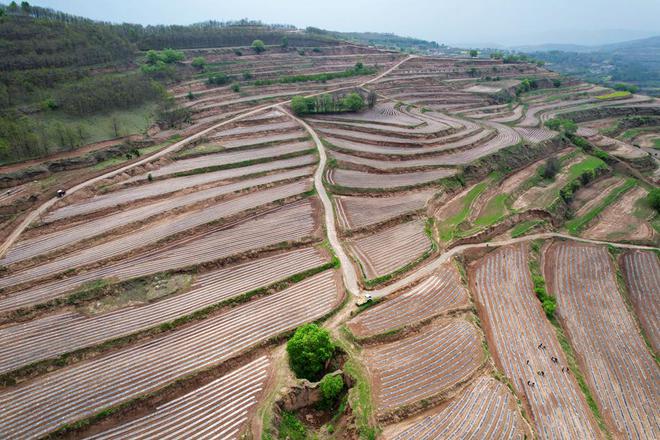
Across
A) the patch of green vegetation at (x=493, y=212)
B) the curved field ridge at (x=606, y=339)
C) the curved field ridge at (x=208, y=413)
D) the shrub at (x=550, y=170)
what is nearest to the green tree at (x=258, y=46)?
the shrub at (x=550, y=170)

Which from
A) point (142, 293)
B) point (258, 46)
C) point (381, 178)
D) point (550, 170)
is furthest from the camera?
point (258, 46)

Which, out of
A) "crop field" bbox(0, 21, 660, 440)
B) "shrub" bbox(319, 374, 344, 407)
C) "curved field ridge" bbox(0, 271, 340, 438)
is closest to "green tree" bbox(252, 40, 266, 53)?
"crop field" bbox(0, 21, 660, 440)

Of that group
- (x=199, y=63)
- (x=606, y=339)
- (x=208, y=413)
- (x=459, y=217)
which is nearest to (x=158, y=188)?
(x=208, y=413)

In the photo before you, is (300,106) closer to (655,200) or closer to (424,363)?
(424,363)

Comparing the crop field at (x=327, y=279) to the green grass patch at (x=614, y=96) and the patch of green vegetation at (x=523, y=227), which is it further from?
the green grass patch at (x=614, y=96)

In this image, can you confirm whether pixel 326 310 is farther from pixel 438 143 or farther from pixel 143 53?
pixel 143 53

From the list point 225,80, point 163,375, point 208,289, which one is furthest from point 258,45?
point 163,375

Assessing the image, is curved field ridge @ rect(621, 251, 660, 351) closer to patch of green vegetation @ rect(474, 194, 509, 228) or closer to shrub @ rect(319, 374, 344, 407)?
patch of green vegetation @ rect(474, 194, 509, 228)

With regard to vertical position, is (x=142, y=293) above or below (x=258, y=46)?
below

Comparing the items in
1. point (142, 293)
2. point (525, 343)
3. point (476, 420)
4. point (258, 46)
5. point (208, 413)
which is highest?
point (258, 46)
